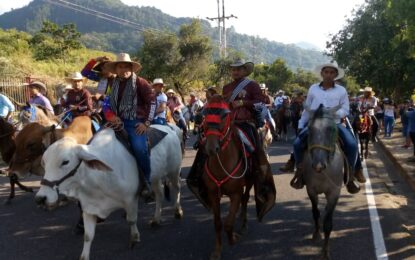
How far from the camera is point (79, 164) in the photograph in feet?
14.6

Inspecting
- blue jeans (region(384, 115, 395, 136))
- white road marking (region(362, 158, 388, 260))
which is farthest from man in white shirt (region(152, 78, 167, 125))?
blue jeans (region(384, 115, 395, 136))

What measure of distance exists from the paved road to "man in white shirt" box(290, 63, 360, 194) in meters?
0.83

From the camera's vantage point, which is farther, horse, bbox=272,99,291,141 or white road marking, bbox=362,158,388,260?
horse, bbox=272,99,291,141

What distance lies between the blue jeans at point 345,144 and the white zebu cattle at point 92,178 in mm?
2392

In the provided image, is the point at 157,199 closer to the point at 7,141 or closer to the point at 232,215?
the point at 232,215

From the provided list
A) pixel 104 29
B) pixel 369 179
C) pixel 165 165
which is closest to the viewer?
pixel 165 165

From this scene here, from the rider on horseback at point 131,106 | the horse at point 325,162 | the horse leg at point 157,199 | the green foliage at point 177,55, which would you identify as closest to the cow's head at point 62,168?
the rider on horseback at point 131,106

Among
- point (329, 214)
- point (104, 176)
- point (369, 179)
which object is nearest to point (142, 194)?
point (104, 176)

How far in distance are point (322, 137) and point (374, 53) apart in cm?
2540

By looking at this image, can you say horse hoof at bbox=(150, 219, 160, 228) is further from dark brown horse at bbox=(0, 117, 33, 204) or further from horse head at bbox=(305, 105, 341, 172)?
dark brown horse at bbox=(0, 117, 33, 204)

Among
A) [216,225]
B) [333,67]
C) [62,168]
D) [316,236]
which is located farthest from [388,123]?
[62,168]

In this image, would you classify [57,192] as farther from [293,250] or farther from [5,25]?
[5,25]

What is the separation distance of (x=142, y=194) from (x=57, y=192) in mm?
1367

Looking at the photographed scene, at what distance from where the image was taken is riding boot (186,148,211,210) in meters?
5.54
